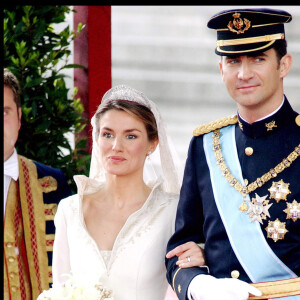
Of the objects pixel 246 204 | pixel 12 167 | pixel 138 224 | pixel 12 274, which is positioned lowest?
pixel 12 274

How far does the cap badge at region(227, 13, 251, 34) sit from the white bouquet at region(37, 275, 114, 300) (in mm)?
1123

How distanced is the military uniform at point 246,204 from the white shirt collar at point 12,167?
0.94m

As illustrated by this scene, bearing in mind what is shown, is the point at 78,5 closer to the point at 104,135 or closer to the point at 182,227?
the point at 104,135

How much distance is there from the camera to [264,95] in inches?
111

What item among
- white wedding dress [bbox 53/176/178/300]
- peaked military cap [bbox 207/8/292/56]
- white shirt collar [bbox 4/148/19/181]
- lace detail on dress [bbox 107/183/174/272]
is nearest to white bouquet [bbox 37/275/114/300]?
white wedding dress [bbox 53/176/178/300]

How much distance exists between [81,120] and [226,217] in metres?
1.43

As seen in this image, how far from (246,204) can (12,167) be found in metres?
1.26

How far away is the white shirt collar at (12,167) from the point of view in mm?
3623

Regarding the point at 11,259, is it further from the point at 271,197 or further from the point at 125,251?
the point at 271,197

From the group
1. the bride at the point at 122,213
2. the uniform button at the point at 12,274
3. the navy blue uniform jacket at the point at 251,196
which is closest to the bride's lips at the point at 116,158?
the bride at the point at 122,213

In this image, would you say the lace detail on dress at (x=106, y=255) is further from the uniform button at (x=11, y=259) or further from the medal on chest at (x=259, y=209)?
the medal on chest at (x=259, y=209)

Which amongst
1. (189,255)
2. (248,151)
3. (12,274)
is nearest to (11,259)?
(12,274)

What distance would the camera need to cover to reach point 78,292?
2971 millimetres

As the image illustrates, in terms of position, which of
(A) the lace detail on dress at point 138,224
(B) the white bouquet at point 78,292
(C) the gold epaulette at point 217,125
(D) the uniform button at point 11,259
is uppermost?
(C) the gold epaulette at point 217,125
